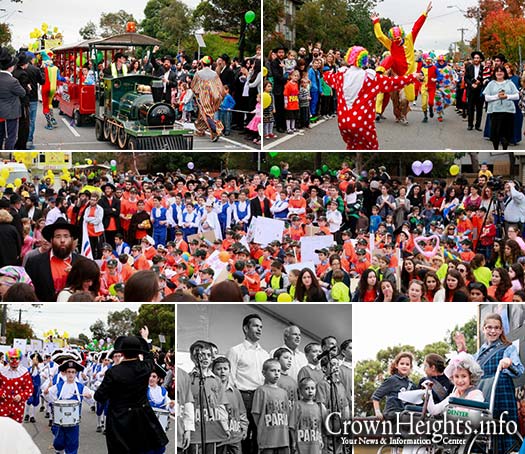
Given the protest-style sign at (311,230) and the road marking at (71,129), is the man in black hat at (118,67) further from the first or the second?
the protest-style sign at (311,230)

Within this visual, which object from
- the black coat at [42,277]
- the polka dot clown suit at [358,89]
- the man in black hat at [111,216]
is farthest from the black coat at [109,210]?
the black coat at [42,277]

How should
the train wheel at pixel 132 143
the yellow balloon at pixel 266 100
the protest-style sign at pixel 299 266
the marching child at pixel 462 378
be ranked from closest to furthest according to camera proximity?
1. the marching child at pixel 462 378
2. the protest-style sign at pixel 299 266
3. the yellow balloon at pixel 266 100
4. the train wheel at pixel 132 143

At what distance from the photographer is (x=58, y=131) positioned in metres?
11.7

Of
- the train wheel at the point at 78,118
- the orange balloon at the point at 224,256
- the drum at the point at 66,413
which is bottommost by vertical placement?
the drum at the point at 66,413

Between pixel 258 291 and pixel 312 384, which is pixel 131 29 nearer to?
pixel 258 291

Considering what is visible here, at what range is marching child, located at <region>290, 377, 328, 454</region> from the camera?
20.8ft

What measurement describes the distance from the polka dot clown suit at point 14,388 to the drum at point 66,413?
232mm

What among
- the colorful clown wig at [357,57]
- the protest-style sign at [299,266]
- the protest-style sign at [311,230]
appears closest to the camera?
the protest-style sign at [299,266]

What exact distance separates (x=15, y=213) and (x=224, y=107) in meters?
3.68

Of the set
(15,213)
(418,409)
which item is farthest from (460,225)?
(15,213)

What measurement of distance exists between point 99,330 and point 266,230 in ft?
11.8

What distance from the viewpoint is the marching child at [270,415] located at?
629cm

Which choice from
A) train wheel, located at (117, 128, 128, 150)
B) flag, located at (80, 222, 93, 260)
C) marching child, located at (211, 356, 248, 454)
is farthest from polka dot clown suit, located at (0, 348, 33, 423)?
train wheel, located at (117, 128, 128, 150)

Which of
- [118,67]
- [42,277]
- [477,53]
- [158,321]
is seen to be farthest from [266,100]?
[158,321]
